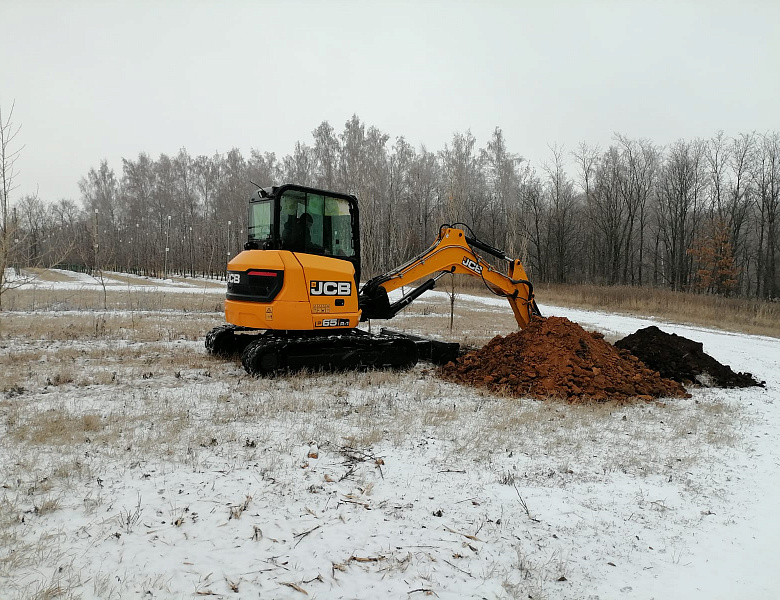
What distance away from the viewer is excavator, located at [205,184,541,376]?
7.25m

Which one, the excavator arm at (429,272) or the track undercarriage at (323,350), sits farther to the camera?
the excavator arm at (429,272)

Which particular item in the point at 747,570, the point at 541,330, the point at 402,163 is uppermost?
the point at 402,163

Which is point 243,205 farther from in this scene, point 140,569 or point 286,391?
point 140,569

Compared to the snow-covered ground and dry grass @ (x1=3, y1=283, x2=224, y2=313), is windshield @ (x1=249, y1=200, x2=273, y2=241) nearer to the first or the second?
the snow-covered ground

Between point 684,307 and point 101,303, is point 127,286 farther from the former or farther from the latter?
point 684,307

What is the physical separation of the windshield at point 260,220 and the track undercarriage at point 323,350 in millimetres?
1546

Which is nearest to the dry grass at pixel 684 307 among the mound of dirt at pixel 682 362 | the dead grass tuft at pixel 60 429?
the mound of dirt at pixel 682 362

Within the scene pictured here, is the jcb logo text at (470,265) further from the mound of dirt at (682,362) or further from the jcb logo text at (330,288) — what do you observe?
the mound of dirt at (682,362)

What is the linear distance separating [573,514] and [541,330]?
16.4ft

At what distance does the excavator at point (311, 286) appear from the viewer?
7.25 m

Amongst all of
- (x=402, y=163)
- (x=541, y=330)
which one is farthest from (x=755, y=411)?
(x=402, y=163)

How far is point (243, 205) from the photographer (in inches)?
1964

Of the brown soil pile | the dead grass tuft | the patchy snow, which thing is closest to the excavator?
the brown soil pile

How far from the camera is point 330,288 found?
7637 mm
